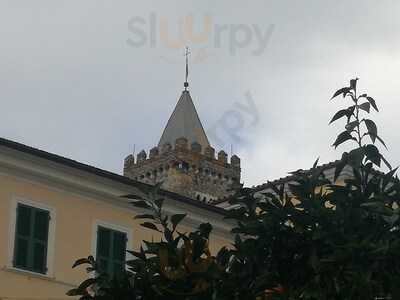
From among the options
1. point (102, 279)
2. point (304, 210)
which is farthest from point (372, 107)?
point (102, 279)

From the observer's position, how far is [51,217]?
66.3 feet

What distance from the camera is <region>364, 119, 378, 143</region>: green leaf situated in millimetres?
8172

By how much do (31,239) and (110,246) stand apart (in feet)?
6.25

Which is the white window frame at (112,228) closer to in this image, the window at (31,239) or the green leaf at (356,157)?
the window at (31,239)

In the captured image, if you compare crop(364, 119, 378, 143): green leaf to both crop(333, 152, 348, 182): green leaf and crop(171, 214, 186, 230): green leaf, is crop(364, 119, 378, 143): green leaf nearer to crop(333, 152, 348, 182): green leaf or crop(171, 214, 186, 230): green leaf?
crop(333, 152, 348, 182): green leaf

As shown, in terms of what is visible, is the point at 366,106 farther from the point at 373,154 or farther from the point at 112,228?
the point at 112,228

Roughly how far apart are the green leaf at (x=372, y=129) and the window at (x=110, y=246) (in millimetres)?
12863

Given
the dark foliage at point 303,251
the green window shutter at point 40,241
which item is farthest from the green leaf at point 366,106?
the green window shutter at point 40,241

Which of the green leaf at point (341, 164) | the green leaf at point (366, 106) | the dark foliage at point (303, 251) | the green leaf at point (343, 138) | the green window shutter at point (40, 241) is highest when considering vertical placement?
the green window shutter at point (40, 241)

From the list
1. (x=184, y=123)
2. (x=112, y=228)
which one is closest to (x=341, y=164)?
(x=112, y=228)

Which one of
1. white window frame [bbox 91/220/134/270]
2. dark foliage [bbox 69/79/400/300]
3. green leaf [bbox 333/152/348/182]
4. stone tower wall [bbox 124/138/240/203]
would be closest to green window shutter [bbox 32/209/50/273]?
white window frame [bbox 91/220/134/270]

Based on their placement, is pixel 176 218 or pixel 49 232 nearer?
pixel 176 218

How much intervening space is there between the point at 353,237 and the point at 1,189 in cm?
1280

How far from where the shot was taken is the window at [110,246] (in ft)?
68.0
